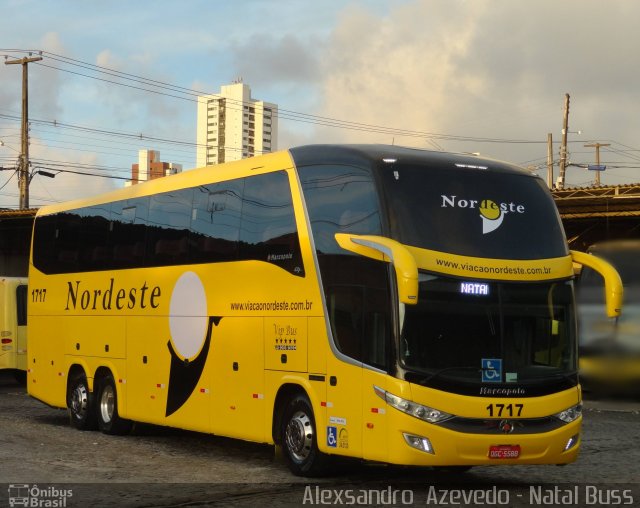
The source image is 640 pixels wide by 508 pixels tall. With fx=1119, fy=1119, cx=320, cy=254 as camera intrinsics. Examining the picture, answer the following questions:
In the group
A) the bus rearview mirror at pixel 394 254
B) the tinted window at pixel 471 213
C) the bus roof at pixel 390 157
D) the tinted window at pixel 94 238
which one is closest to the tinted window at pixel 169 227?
the tinted window at pixel 94 238

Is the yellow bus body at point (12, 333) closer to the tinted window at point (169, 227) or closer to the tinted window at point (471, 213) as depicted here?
the tinted window at point (169, 227)

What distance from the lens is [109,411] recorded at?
59.9 feet

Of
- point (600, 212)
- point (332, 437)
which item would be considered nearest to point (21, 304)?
point (600, 212)

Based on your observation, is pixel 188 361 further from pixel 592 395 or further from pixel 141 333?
pixel 592 395

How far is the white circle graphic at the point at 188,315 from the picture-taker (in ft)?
49.9

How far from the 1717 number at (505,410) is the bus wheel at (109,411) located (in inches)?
323

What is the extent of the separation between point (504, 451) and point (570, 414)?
102cm

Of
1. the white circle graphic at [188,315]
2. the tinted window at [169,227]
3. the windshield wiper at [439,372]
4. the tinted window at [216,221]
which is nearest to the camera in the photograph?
the windshield wiper at [439,372]

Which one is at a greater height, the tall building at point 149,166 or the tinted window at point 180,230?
the tall building at point 149,166

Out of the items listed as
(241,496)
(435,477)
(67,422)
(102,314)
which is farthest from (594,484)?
(67,422)

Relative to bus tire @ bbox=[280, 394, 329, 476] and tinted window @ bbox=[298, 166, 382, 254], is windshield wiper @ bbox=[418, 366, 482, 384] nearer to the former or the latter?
tinted window @ bbox=[298, 166, 382, 254]

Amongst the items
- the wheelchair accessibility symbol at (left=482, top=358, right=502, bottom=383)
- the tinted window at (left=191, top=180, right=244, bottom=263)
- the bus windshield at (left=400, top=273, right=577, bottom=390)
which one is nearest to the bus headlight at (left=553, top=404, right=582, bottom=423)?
the bus windshield at (left=400, top=273, right=577, bottom=390)

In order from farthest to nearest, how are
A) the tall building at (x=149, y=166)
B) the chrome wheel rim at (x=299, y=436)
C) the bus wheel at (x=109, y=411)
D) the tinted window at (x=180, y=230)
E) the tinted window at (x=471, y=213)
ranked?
the tall building at (x=149, y=166)
the bus wheel at (x=109, y=411)
the tinted window at (x=180, y=230)
the chrome wheel rim at (x=299, y=436)
the tinted window at (x=471, y=213)

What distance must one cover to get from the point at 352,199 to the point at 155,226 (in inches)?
216
